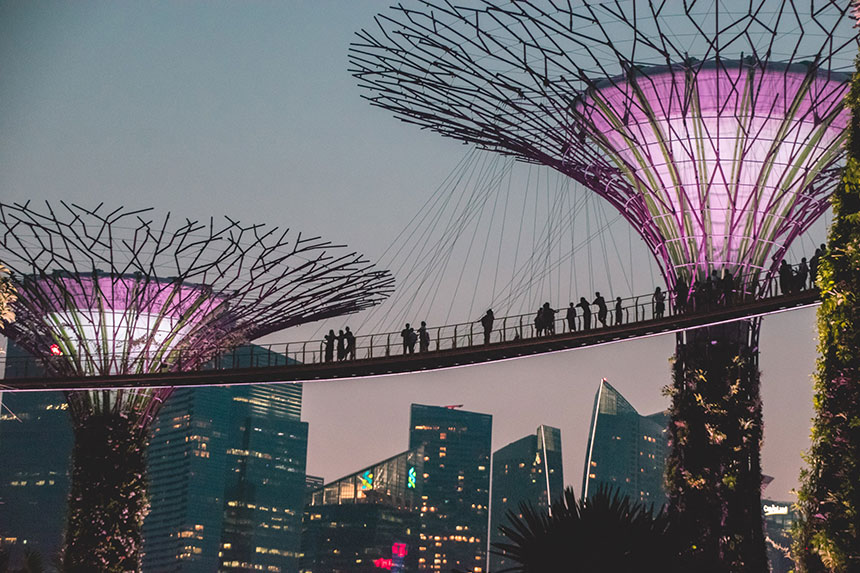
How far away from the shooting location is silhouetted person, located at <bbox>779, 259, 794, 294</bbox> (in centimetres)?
2792

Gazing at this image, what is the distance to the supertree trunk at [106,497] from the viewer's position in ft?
116

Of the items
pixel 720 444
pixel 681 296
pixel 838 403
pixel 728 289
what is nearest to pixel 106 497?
pixel 681 296

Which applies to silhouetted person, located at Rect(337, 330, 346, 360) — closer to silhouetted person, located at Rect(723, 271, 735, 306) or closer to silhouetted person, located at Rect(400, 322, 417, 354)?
silhouetted person, located at Rect(400, 322, 417, 354)

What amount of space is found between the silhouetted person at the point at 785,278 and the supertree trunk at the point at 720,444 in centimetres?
141

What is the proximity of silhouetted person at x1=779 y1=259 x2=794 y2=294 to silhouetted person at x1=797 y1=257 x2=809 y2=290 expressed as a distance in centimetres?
23

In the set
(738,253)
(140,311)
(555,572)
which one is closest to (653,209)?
(738,253)

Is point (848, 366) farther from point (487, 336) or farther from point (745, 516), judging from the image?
point (487, 336)

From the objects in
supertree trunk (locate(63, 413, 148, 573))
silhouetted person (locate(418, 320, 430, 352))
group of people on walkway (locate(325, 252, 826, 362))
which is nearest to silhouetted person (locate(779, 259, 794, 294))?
group of people on walkway (locate(325, 252, 826, 362))

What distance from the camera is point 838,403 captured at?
14.3 meters

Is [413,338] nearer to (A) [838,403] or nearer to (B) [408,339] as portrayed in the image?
(B) [408,339]

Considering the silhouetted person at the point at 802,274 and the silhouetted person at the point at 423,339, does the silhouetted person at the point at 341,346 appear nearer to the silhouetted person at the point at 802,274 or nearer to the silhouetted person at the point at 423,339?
the silhouetted person at the point at 423,339

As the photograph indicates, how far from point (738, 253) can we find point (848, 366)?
16131 mm

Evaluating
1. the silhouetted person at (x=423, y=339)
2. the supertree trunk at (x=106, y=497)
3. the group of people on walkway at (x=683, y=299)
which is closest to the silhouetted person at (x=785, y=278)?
the group of people on walkway at (x=683, y=299)

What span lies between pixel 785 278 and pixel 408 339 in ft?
35.1
